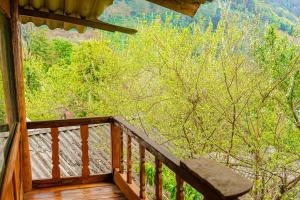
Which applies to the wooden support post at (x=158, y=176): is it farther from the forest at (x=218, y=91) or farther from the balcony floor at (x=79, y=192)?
the forest at (x=218, y=91)

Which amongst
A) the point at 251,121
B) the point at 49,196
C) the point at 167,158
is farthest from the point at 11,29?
the point at 251,121

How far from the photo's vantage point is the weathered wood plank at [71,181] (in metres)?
3.60

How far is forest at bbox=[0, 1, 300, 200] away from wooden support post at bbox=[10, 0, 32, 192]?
397 cm

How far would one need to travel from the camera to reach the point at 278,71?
636 cm

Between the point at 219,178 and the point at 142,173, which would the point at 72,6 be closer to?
the point at 142,173

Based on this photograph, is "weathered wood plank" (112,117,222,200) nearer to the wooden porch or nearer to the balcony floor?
the wooden porch

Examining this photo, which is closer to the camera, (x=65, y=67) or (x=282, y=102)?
(x=282, y=102)

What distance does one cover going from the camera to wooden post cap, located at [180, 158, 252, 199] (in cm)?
144

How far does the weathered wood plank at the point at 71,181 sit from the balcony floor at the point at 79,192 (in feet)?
0.19

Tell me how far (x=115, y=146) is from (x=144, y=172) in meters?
0.93

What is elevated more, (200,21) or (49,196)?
(200,21)

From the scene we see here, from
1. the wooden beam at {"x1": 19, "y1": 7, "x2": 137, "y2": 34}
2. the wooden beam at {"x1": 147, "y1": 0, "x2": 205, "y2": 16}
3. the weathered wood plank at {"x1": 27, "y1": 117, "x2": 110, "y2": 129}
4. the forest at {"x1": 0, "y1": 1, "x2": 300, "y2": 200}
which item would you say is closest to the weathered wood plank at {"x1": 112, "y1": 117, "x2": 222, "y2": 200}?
the weathered wood plank at {"x1": 27, "y1": 117, "x2": 110, "y2": 129}

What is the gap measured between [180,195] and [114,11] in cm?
1370

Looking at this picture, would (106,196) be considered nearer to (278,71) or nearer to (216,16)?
(278,71)
